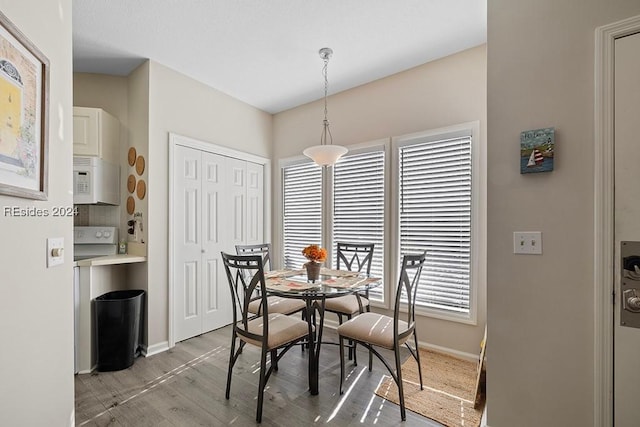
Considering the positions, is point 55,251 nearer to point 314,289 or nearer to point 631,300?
point 314,289

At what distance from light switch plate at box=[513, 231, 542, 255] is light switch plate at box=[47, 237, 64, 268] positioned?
7.33 feet

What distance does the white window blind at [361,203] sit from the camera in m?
3.20

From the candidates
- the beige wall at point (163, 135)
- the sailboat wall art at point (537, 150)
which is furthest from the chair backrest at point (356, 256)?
the beige wall at point (163, 135)

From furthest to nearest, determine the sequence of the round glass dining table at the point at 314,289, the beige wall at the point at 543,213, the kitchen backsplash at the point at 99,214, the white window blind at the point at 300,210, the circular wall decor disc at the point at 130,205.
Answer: the white window blind at the point at 300,210 → the kitchen backsplash at the point at 99,214 → the circular wall decor disc at the point at 130,205 → the round glass dining table at the point at 314,289 → the beige wall at the point at 543,213

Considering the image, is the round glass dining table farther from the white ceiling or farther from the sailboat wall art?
the white ceiling

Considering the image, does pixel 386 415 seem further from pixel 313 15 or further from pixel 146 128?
pixel 146 128

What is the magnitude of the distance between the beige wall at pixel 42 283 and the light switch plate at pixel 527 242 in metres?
2.23

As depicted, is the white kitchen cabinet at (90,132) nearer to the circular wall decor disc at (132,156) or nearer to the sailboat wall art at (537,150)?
the circular wall decor disc at (132,156)

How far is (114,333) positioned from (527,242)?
10.4 feet

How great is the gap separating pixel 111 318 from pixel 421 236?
2.95 m

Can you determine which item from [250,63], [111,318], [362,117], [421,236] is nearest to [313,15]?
[250,63]

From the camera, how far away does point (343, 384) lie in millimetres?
2211

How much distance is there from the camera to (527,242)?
1.52m

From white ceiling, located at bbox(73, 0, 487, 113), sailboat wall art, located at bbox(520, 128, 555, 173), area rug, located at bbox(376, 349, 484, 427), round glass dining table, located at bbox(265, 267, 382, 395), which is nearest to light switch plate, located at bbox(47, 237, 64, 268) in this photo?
round glass dining table, located at bbox(265, 267, 382, 395)
